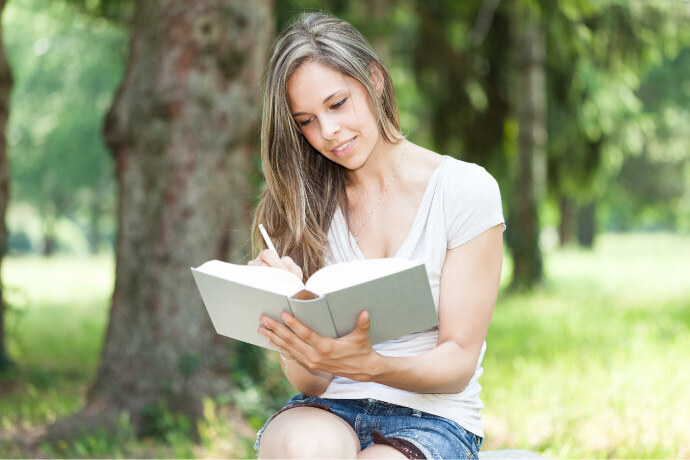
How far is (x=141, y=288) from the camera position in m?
4.59

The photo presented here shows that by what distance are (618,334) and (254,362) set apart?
Result: 11.8ft

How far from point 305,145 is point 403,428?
0.89m

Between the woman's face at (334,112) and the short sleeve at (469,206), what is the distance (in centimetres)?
28

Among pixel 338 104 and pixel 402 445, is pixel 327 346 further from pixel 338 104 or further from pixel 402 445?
pixel 338 104

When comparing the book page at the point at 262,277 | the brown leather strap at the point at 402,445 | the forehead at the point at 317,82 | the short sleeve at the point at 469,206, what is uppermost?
the forehead at the point at 317,82

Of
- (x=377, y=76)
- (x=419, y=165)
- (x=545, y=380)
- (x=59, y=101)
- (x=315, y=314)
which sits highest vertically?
(x=59, y=101)

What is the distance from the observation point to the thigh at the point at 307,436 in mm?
1858

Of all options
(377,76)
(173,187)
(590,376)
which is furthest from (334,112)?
(590,376)

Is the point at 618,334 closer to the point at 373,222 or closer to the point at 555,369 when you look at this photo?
the point at 555,369

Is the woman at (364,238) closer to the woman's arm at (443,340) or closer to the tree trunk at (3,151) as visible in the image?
the woman's arm at (443,340)

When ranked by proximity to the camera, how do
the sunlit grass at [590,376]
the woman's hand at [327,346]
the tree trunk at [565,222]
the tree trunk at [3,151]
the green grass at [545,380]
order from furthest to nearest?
the tree trunk at [565,222] → the tree trunk at [3,151] → the green grass at [545,380] → the sunlit grass at [590,376] → the woman's hand at [327,346]

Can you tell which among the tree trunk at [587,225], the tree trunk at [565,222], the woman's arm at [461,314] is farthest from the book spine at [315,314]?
the tree trunk at [587,225]

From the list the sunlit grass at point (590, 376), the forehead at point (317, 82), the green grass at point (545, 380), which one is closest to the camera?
the forehead at point (317, 82)

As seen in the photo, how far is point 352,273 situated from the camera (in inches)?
65.5
